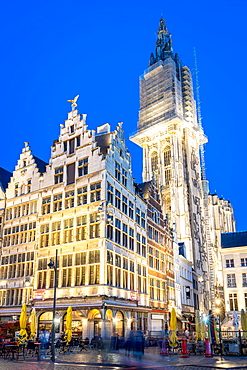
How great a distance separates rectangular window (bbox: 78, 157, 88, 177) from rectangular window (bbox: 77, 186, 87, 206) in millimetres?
1559

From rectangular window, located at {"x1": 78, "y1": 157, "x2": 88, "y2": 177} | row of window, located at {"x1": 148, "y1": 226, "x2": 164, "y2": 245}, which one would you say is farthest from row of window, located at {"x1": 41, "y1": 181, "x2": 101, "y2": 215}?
row of window, located at {"x1": 148, "y1": 226, "x2": 164, "y2": 245}

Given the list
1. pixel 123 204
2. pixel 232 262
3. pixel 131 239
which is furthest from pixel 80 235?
pixel 232 262

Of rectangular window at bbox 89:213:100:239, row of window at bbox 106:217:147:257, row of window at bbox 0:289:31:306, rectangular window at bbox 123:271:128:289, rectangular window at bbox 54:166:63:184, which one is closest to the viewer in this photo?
rectangular window at bbox 89:213:100:239

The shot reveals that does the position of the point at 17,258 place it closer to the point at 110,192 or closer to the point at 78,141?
the point at 110,192

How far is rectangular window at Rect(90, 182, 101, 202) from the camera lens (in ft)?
111

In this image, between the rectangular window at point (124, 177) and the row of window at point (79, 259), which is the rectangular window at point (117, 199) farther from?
the row of window at point (79, 259)

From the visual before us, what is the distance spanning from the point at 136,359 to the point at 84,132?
22412 millimetres

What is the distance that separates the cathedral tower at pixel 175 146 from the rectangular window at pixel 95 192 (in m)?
50.1

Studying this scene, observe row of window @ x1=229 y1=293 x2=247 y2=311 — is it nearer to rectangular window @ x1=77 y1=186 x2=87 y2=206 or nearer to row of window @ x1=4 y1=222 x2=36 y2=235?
rectangular window @ x1=77 y1=186 x2=87 y2=206

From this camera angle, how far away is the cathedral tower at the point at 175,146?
8561 cm

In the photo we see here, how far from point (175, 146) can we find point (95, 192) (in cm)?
6122

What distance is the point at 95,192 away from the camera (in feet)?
112

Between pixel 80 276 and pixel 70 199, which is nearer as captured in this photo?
pixel 80 276

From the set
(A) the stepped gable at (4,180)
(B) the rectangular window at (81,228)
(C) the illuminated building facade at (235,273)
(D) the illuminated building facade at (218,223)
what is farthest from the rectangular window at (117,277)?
(D) the illuminated building facade at (218,223)
